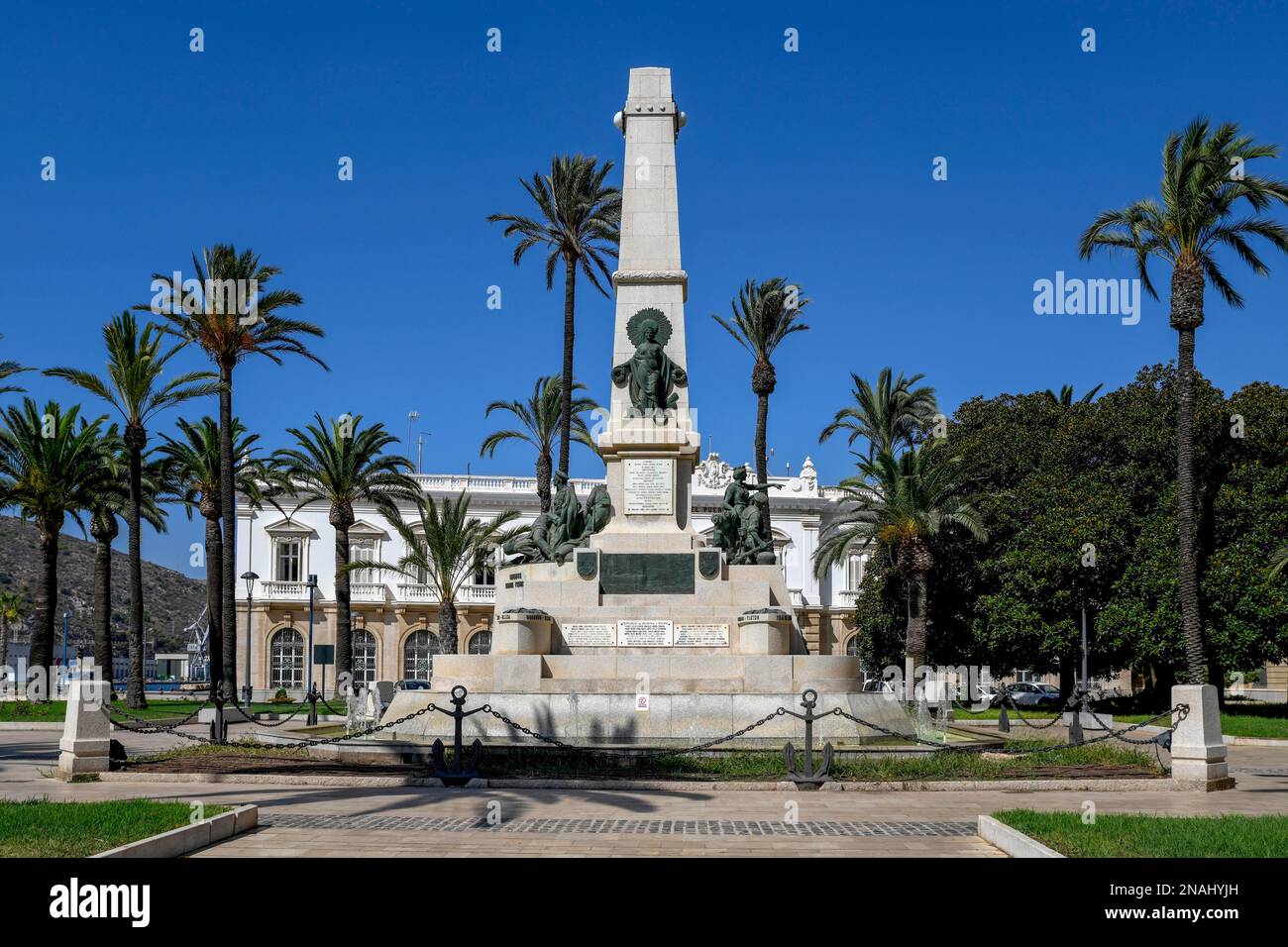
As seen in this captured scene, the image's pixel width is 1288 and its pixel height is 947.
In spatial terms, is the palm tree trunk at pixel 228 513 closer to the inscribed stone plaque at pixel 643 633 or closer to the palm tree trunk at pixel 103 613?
the palm tree trunk at pixel 103 613

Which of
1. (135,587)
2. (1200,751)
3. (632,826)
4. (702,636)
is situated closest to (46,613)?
(135,587)

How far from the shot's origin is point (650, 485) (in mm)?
24406

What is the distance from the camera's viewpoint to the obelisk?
24.4m

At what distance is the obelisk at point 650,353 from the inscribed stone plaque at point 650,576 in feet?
1.71

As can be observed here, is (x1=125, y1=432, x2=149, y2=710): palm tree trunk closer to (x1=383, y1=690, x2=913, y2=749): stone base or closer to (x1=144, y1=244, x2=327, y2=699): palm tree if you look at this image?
(x1=144, y1=244, x2=327, y2=699): palm tree

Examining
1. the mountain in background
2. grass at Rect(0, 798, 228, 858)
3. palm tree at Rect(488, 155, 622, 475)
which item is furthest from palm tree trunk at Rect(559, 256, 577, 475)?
the mountain in background

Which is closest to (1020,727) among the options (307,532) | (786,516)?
(786,516)

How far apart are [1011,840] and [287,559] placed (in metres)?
62.7

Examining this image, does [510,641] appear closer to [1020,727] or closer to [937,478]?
[1020,727]

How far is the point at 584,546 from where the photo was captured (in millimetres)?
23859

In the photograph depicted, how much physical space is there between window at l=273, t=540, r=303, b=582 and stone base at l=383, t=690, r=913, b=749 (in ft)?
168

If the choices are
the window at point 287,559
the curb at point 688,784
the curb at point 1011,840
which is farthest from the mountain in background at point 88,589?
the curb at point 1011,840

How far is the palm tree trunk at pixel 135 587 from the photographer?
40.3m
